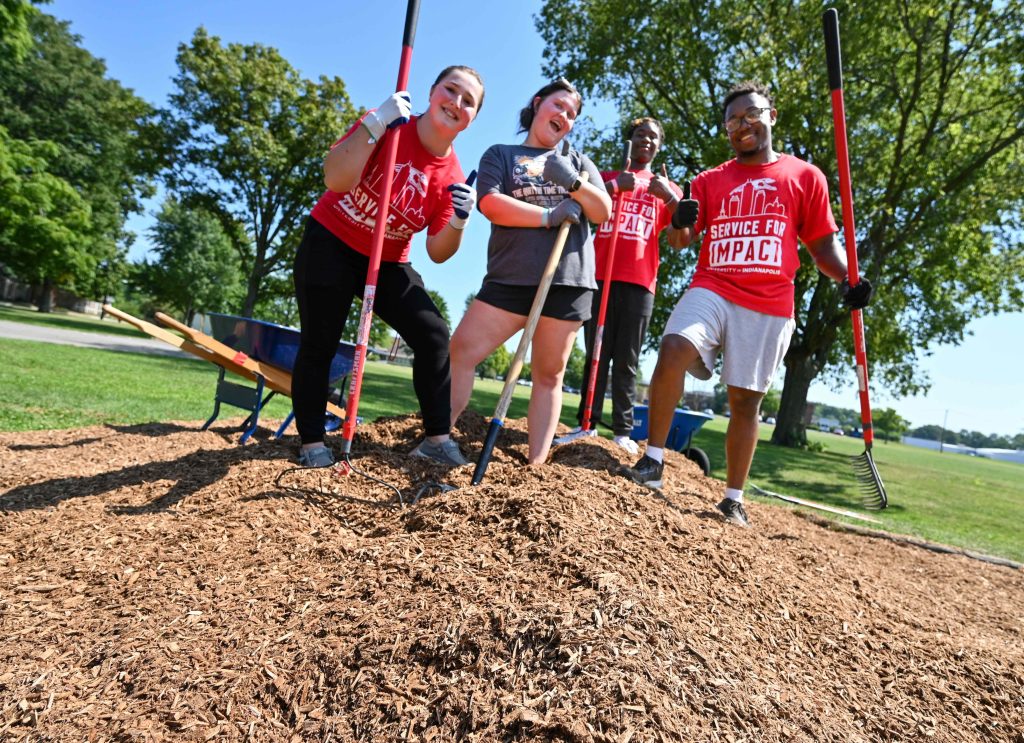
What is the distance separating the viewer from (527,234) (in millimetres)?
3260

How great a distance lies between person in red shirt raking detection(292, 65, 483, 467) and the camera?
118 inches

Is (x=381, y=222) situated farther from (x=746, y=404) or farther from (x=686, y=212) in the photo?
(x=746, y=404)

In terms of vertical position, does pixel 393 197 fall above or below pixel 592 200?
below

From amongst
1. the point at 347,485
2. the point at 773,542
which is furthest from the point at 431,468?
the point at 773,542

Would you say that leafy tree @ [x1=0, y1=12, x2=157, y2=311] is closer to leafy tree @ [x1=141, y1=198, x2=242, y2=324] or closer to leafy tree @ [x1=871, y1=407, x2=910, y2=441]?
leafy tree @ [x1=141, y1=198, x2=242, y2=324]

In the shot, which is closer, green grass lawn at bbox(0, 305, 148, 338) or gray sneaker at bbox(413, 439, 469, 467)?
gray sneaker at bbox(413, 439, 469, 467)

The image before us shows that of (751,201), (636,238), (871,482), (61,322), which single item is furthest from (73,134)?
(871,482)

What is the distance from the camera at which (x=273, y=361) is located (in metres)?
5.13

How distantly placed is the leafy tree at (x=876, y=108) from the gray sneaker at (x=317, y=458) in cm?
1280

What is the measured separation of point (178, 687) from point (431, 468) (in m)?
1.54

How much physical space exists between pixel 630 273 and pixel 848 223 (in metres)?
1.49

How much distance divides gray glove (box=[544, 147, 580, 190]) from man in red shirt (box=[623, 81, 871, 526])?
2.15 ft

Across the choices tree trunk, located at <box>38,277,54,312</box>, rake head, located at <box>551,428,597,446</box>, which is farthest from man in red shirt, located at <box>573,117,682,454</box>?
Result: tree trunk, located at <box>38,277,54,312</box>

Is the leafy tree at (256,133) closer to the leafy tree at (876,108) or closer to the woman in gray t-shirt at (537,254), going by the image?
the leafy tree at (876,108)
